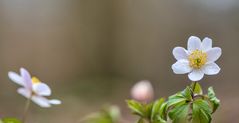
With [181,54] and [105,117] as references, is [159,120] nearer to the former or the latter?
[181,54]

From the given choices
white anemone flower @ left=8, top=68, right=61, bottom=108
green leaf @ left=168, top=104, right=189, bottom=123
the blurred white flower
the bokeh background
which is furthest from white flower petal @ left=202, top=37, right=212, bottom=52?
the bokeh background

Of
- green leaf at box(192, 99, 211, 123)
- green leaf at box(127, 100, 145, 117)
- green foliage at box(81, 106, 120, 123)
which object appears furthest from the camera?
green foliage at box(81, 106, 120, 123)

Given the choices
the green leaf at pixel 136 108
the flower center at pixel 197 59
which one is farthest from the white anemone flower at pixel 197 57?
the green leaf at pixel 136 108

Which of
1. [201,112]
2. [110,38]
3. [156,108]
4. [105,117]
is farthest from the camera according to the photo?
[110,38]

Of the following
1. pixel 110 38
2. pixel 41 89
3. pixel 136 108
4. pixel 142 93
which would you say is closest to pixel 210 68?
pixel 136 108

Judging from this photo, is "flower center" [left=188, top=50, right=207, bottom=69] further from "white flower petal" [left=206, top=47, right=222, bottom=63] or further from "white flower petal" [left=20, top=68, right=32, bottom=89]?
"white flower petal" [left=20, top=68, right=32, bottom=89]

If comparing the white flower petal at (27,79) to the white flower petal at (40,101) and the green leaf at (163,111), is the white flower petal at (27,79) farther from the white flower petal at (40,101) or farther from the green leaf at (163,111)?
the green leaf at (163,111)

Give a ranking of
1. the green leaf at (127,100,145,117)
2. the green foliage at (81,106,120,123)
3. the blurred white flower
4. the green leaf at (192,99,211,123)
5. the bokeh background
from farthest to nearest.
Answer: the bokeh background, the blurred white flower, the green foliage at (81,106,120,123), the green leaf at (127,100,145,117), the green leaf at (192,99,211,123)
